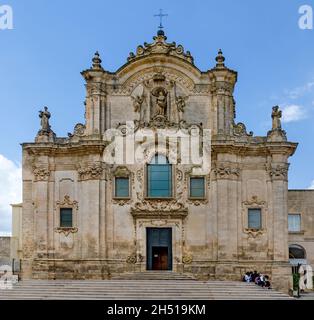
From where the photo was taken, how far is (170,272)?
37500 mm

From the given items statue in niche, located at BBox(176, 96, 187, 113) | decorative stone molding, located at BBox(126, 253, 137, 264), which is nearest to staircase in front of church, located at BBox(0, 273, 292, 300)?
decorative stone molding, located at BBox(126, 253, 137, 264)

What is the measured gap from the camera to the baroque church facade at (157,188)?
124ft

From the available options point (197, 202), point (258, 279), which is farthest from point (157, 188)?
point (258, 279)

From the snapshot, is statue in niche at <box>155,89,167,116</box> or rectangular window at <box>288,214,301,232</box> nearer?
statue in niche at <box>155,89,167,116</box>

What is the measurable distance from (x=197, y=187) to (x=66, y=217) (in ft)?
23.4

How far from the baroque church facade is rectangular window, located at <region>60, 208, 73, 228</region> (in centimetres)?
5

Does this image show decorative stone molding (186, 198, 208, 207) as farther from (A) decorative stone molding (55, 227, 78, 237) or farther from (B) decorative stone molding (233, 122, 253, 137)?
(A) decorative stone molding (55, 227, 78, 237)

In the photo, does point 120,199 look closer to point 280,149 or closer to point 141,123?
point 141,123

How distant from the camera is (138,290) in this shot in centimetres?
3281

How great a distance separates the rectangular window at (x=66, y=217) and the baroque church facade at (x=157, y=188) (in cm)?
5

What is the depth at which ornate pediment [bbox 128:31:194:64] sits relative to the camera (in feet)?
128

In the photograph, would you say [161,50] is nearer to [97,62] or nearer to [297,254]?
[97,62]

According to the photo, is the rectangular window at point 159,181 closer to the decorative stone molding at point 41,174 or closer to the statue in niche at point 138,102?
the statue in niche at point 138,102

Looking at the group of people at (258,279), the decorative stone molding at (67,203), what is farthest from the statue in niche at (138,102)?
the group of people at (258,279)
